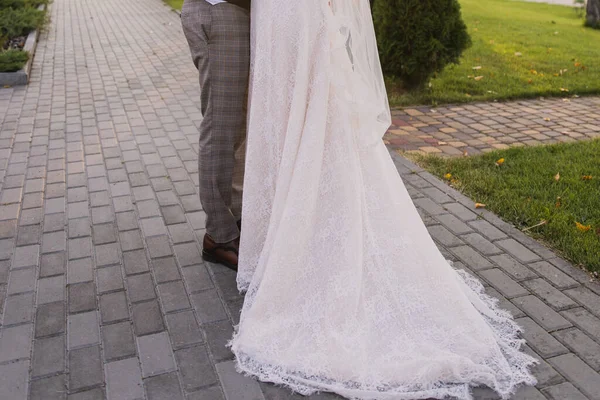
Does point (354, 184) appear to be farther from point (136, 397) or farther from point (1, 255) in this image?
point (1, 255)

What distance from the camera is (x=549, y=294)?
307 centimetres

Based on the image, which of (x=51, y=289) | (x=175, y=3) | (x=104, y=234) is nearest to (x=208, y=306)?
(x=51, y=289)

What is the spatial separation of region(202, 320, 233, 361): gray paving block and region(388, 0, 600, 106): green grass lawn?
15.0 ft

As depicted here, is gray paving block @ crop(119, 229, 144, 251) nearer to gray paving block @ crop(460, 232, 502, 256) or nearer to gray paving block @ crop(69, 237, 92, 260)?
gray paving block @ crop(69, 237, 92, 260)

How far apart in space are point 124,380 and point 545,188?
127 inches

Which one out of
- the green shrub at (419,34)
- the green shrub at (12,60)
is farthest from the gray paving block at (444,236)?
the green shrub at (12,60)

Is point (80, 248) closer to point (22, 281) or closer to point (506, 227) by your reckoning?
point (22, 281)

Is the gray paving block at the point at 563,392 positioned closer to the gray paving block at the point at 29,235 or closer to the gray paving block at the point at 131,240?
the gray paving block at the point at 131,240

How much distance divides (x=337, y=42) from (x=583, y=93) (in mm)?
5697

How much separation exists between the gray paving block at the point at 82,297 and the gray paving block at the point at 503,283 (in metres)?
2.05

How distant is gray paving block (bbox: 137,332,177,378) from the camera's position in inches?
97.7

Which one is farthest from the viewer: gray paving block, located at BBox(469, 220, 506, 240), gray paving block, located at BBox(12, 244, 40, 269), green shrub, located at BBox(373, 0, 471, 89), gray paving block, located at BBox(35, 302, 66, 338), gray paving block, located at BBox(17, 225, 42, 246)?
green shrub, located at BBox(373, 0, 471, 89)

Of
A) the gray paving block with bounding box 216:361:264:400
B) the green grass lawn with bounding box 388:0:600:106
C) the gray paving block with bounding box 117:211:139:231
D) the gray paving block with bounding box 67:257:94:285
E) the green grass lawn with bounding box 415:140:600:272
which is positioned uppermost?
the green grass lawn with bounding box 388:0:600:106

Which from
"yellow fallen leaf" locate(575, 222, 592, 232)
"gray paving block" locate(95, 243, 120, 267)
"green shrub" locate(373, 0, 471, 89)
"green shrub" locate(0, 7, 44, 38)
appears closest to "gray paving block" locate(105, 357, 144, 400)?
"gray paving block" locate(95, 243, 120, 267)
